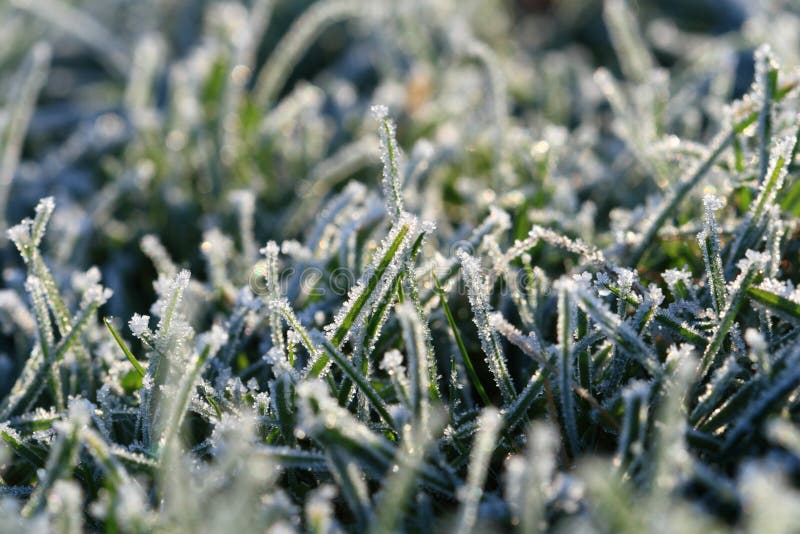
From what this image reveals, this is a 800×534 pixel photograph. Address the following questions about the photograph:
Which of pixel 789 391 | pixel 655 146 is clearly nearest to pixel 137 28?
pixel 655 146

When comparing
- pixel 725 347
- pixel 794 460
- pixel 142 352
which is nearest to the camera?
pixel 794 460

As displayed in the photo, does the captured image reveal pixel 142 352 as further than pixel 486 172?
No

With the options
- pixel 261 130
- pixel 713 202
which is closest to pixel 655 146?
pixel 713 202

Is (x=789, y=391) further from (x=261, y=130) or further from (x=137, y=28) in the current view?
(x=137, y=28)

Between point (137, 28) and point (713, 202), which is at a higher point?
point (137, 28)

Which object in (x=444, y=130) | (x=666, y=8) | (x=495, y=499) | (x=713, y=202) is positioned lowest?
(x=495, y=499)

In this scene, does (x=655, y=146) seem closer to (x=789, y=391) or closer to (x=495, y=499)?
(x=789, y=391)

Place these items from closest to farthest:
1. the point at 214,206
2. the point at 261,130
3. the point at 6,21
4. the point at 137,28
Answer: the point at 214,206
the point at 261,130
the point at 6,21
the point at 137,28
